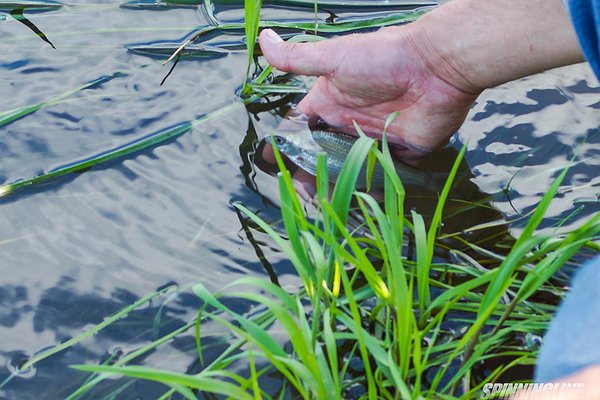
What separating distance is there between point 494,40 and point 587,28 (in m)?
0.62

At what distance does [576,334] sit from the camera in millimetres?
1121

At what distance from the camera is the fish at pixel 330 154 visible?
2426mm

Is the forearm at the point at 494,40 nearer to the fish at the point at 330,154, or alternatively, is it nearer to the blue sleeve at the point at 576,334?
the fish at the point at 330,154

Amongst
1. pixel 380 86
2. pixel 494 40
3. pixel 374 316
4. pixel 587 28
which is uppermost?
pixel 587 28

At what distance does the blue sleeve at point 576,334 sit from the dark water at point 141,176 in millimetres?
888

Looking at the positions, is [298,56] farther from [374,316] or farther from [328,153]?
[374,316]

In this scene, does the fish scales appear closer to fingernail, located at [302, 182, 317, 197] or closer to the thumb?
fingernail, located at [302, 182, 317, 197]

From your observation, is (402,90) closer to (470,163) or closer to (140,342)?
(470,163)

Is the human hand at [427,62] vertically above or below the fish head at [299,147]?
above

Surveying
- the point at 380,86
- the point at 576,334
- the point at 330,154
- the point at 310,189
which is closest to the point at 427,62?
the point at 380,86

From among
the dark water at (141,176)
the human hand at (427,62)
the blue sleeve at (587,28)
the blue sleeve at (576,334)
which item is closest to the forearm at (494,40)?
the human hand at (427,62)

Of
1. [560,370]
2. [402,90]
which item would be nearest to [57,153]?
[402,90]

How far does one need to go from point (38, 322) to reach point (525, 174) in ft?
4.47

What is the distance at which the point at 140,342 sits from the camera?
6.11 feet
